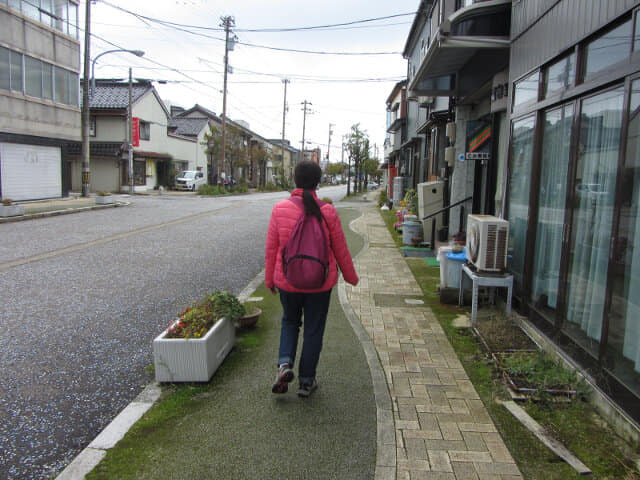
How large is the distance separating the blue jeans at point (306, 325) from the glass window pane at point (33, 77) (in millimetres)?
22001

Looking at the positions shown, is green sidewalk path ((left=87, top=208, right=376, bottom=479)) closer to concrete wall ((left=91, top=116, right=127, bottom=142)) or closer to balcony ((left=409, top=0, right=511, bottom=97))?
balcony ((left=409, top=0, right=511, bottom=97))

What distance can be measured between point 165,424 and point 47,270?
6.20 metres

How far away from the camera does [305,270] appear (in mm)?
3473

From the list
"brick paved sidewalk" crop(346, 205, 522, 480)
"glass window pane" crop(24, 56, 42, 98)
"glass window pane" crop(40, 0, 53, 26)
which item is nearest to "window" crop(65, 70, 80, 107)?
"glass window pane" crop(24, 56, 42, 98)

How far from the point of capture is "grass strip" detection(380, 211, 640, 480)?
290 centimetres

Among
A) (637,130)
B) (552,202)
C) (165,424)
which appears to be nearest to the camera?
(637,130)

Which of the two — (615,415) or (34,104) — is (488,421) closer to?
(615,415)

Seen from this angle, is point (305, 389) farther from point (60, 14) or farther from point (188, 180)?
point (188, 180)

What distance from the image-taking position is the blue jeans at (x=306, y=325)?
12.2 ft

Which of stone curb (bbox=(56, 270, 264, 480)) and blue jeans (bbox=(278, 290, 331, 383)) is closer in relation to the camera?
stone curb (bbox=(56, 270, 264, 480))

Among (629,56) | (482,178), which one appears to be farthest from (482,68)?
(629,56)

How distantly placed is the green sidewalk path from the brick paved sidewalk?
8.9 inches

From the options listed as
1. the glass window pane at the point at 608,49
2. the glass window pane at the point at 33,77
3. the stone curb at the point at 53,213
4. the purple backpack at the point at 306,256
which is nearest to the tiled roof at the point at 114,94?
the glass window pane at the point at 33,77

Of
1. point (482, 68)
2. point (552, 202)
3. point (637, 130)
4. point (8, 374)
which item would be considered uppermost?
point (482, 68)
